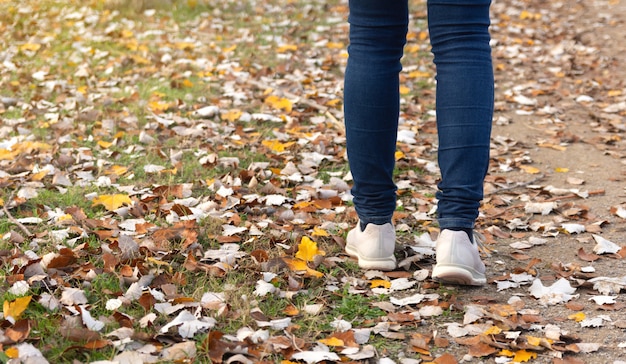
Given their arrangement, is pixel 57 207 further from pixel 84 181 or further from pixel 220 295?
pixel 220 295

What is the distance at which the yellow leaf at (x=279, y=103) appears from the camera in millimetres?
4663

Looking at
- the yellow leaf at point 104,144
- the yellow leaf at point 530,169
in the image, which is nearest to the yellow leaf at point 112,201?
the yellow leaf at point 104,144

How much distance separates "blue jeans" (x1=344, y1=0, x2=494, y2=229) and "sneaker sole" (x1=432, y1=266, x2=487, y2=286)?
0.13 metres

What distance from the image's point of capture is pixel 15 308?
207cm

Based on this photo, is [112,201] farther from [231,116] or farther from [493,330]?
[493,330]

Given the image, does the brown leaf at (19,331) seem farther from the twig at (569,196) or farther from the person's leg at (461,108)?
the twig at (569,196)

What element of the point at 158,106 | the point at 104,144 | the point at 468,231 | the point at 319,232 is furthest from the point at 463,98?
the point at 158,106

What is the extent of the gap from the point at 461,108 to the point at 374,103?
0.28 metres

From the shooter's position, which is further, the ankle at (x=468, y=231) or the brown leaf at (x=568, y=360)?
the ankle at (x=468, y=231)

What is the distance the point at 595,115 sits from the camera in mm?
4848

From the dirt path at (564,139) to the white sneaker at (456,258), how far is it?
9 cm

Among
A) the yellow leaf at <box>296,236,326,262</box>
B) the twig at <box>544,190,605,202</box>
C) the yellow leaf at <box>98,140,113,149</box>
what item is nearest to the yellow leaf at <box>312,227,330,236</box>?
the yellow leaf at <box>296,236,326,262</box>

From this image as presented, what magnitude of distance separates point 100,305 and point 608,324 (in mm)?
1480

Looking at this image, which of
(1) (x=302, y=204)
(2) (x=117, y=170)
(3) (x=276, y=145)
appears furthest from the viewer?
(3) (x=276, y=145)
